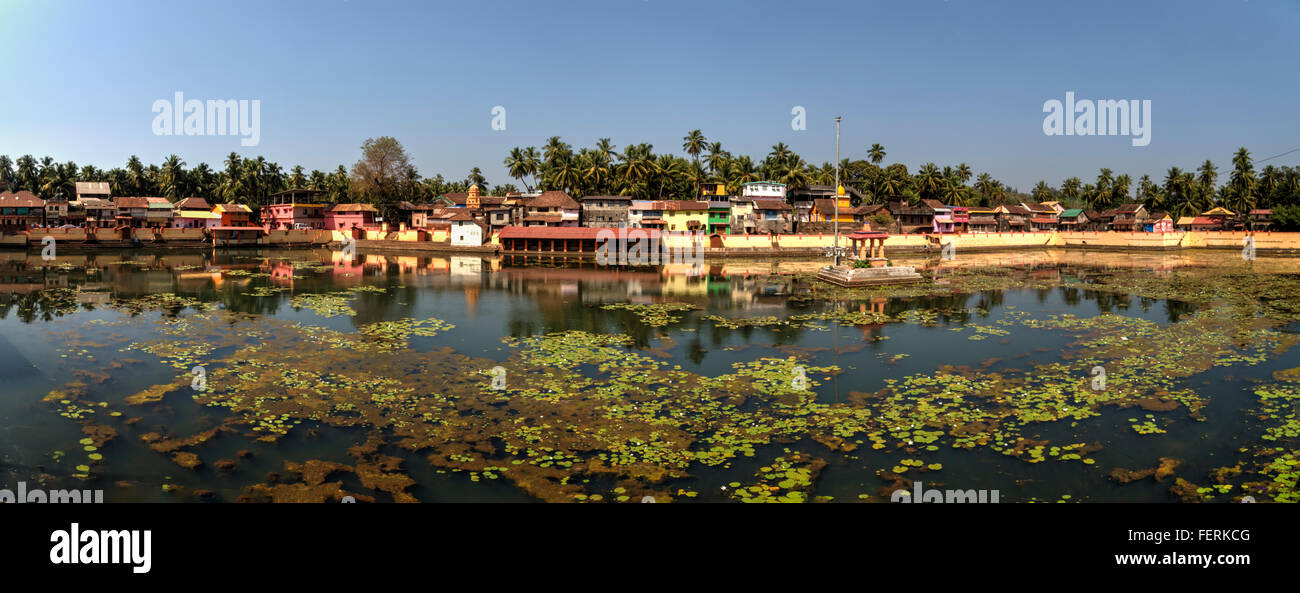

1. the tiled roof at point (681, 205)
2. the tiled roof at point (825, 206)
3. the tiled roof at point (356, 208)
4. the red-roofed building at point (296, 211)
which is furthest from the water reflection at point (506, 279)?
the red-roofed building at point (296, 211)

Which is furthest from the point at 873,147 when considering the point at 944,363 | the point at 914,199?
the point at 944,363

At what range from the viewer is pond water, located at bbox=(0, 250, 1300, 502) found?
376 inches

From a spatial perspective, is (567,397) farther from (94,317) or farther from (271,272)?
(271,272)

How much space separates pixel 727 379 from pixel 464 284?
25.2m

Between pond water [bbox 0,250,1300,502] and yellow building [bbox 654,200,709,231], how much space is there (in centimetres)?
3807

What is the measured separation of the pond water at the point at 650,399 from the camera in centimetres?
955

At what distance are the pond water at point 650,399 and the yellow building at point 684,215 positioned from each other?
125 feet

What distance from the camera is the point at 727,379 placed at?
15.0 meters

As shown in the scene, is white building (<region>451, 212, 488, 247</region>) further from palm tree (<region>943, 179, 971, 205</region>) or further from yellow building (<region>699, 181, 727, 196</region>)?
palm tree (<region>943, 179, 971, 205</region>)

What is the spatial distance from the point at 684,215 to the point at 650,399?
54.4m

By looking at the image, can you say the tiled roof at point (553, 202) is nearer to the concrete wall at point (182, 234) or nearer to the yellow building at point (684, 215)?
the yellow building at point (684, 215)

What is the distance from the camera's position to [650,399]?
43.9 ft

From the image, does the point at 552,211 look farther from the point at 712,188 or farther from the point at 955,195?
the point at 955,195

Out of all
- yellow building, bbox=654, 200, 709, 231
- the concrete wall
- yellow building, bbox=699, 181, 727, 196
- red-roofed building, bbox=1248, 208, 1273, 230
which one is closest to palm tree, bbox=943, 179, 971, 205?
red-roofed building, bbox=1248, 208, 1273, 230
